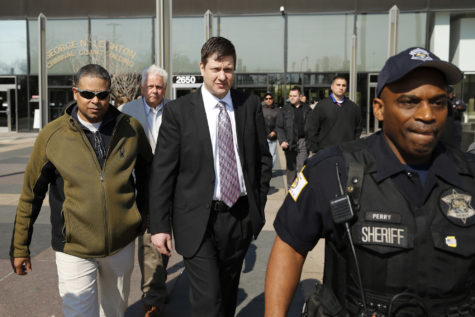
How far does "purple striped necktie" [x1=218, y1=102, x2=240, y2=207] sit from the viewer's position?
308 centimetres

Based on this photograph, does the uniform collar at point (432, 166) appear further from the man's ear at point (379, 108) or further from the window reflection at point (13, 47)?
the window reflection at point (13, 47)

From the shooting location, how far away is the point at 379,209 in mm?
1641

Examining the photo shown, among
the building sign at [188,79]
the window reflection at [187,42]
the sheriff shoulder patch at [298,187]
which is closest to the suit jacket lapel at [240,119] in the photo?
the sheriff shoulder patch at [298,187]

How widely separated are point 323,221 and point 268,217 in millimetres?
5458

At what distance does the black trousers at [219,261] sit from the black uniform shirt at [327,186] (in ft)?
4.01

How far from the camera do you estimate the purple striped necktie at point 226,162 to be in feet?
10.1

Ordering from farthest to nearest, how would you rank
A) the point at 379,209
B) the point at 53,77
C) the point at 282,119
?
the point at 53,77
the point at 282,119
the point at 379,209

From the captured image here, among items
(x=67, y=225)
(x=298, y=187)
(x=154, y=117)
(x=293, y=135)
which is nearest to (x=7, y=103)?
(x=293, y=135)

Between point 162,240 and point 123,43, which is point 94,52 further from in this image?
point 162,240

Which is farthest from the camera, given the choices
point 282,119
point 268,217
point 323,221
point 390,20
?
point 390,20

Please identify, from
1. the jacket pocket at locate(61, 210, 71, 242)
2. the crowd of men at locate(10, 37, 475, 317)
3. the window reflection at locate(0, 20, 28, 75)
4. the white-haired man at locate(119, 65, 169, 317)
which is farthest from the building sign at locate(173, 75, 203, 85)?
the jacket pocket at locate(61, 210, 71, 242)

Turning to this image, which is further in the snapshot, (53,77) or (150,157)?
(53,77)

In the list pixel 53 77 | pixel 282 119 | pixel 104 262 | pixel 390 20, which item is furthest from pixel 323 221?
pixel 53 77

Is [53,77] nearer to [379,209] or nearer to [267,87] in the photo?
[267,87]
